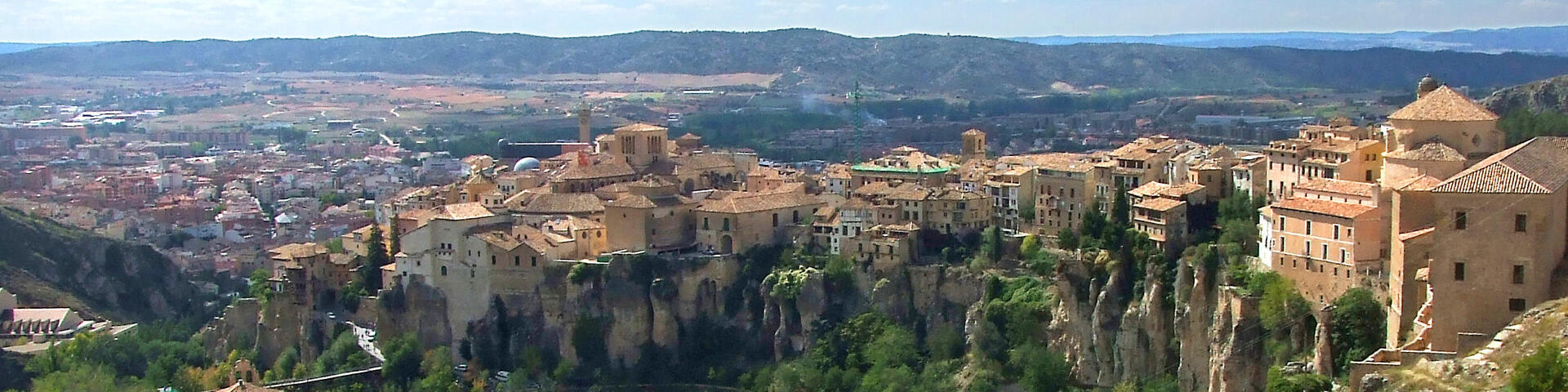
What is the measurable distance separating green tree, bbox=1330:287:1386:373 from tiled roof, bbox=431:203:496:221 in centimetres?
2138

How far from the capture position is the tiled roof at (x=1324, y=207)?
29984mm

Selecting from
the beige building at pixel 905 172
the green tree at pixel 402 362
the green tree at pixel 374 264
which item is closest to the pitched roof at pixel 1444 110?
the beige building at pixel 905 172

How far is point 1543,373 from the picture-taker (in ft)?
60.2

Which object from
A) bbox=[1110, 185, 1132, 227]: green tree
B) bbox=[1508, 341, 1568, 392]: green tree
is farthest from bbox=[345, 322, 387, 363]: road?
bbox=[1508, 341, 1568, 392]: green tree

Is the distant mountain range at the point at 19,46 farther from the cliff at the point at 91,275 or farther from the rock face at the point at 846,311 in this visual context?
the rock face at the point at 846,311

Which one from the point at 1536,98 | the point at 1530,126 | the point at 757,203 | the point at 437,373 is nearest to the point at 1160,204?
the point at 1530,126

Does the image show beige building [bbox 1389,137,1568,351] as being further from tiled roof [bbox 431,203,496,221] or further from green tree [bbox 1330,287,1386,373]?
tiled roof [bbox 431,203,496,221]

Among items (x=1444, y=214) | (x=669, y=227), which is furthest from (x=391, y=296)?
(x=1444, y=214)

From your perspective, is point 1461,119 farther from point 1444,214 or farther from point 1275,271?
point 1444,214

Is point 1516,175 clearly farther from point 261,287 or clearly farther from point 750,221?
point 261,287

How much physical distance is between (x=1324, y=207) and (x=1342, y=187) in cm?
86

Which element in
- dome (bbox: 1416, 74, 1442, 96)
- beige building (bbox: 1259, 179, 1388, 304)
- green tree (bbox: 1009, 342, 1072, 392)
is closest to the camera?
beige building (bbox: 1259, 179, 1388, 304)

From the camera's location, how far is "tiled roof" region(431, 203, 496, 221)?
1683 inches

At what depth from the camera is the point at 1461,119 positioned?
104ft
